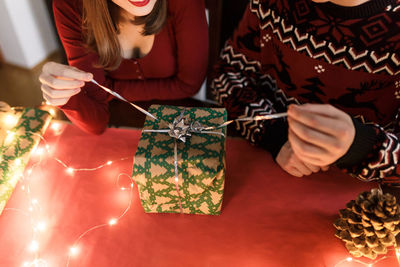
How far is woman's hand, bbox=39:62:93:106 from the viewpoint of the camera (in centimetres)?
79

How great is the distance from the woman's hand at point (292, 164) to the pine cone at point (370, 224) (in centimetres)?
14

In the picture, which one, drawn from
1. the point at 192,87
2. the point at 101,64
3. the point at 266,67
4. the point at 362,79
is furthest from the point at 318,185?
the point at 101,64

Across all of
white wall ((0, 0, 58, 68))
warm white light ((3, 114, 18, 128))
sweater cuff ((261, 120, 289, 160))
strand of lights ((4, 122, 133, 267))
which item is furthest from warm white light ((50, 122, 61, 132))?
white wall ((0, 0, 58, 68))

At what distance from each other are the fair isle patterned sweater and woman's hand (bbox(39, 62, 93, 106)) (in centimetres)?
44

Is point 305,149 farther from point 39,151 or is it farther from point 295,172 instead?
point 39,151

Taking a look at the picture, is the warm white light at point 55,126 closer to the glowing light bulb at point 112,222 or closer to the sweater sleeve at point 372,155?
the glowing light bulb at point 112,222

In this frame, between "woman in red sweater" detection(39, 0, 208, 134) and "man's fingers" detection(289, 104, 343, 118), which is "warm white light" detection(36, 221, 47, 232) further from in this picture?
"man's fingers" detection(289, 104, 343, 118)

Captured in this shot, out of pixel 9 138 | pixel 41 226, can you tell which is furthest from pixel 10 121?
pixel 41 226

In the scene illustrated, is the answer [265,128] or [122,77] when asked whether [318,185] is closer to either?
[265,128]

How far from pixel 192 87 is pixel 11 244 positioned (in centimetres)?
75

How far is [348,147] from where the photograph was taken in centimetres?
66

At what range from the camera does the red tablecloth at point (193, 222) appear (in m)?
0.74

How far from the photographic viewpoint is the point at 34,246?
2.56 ft

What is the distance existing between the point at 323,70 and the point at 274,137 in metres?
0.24
